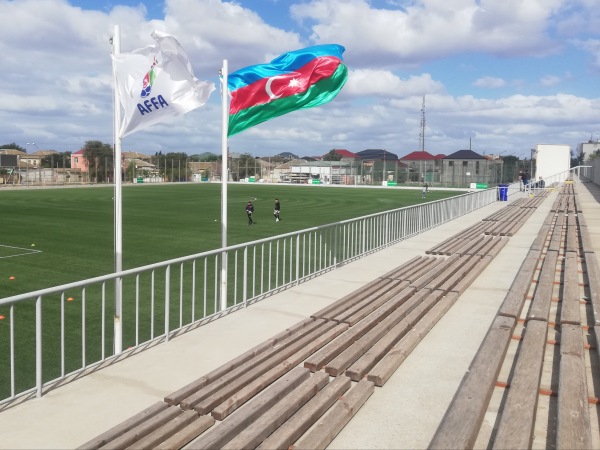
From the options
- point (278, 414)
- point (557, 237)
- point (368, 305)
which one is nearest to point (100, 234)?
point (557, 237)

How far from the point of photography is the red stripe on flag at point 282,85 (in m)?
8.25

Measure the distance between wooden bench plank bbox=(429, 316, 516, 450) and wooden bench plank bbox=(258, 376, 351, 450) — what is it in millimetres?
912

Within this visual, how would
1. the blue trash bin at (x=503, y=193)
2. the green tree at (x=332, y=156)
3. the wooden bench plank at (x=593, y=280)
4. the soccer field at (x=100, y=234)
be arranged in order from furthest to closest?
the green tree at (x=332, y=156), the blue trash bin at (x=503, y=193), the soccer field at (x=100, y=234), the wooden bench plank at (x=593, y=280)

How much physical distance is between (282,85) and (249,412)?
17.4 feet

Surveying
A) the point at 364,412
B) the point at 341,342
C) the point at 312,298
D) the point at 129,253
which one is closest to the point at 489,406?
the point at 364,412

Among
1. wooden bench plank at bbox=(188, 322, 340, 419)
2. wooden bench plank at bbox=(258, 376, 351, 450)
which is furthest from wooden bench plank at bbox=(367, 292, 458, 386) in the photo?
wooden bench plank at bbox=(188, 322, 340, 419)

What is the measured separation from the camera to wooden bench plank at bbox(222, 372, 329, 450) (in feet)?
12.8

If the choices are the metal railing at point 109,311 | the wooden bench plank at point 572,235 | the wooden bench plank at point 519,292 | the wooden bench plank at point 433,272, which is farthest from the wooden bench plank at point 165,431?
the wooden bench plank at point 572,235

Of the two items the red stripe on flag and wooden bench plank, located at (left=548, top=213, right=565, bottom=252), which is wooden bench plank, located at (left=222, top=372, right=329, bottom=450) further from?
wooden bench plank, located at (left=548, top=213, right=565, bottom=252)

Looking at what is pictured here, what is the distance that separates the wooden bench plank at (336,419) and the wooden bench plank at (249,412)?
428mm

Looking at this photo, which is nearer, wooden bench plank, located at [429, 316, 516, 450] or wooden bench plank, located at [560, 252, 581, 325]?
wooden bench plank, located at [429, 316, 516, 450]

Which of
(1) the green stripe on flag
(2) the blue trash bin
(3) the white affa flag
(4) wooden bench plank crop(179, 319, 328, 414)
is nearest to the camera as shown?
(4) wooden bench plank crop(179, 319, 328, 414)

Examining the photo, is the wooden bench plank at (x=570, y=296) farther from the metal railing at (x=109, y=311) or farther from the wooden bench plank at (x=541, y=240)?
the metal railing at (x=109, y=311)

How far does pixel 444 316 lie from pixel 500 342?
157cm
